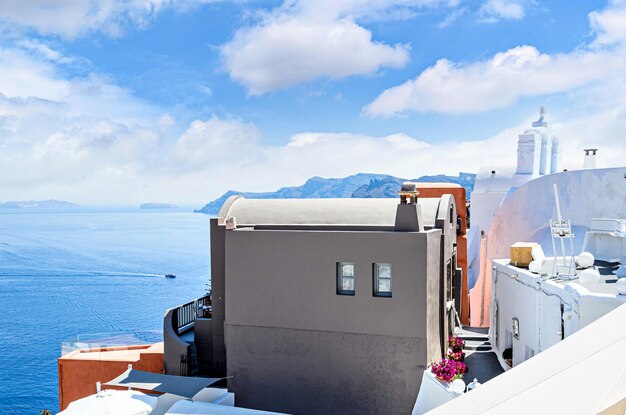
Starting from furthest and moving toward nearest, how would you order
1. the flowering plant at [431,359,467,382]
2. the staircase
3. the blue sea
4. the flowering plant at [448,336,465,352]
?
the blue sea < the flowering plant at [448,336,465,352] < the staircase < the flowering plant at [431,359,467,382]

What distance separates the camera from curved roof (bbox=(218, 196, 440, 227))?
14.3 metres

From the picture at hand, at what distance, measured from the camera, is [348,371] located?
13492 mm

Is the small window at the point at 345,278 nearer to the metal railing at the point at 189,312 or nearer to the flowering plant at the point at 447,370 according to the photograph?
the flowering plant at the point at 447,370

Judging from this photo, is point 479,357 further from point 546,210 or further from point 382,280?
point 546,210

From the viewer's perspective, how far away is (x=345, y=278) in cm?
1363

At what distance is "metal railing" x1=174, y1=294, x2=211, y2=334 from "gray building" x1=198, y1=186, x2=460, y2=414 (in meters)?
2.84

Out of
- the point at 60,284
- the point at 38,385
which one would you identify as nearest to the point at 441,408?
the point at 38,385

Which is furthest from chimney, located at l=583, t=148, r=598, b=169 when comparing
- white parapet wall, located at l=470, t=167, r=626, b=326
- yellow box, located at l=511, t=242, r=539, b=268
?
yellow box, located at l=511, t=242, r=539, b=268

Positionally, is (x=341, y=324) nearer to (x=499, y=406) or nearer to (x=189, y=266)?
(x=499, y=406)

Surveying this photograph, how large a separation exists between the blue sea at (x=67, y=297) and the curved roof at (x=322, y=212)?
35.8 metres

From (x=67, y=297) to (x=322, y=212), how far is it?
235 ft

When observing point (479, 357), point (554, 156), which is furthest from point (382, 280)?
point (554, 156)

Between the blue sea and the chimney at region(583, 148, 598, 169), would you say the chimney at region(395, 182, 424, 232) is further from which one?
the blue sea

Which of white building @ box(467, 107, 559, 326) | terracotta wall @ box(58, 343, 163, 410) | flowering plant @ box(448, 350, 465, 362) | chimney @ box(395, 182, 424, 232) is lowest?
terracotta wall @ box(58, 343, 163, 410)
